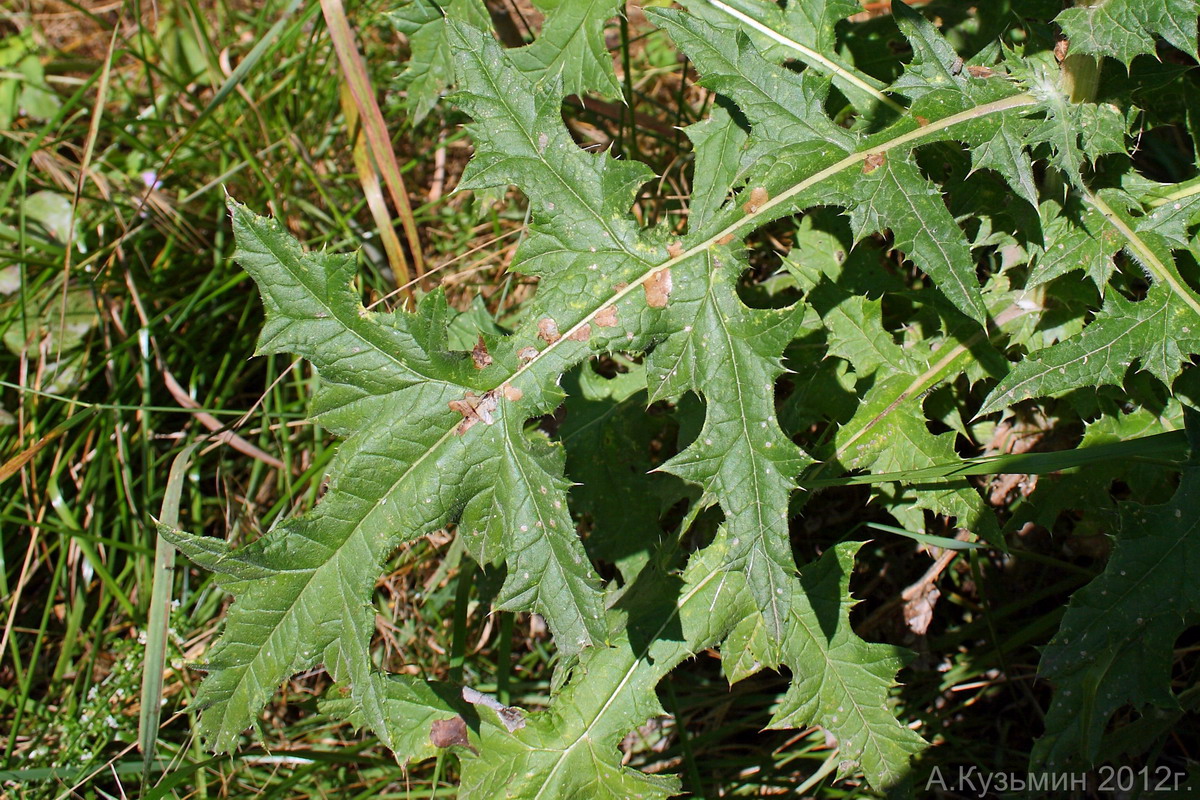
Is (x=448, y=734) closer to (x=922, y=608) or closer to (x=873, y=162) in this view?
(x=922, y=608)

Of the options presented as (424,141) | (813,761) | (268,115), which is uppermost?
(268,115)

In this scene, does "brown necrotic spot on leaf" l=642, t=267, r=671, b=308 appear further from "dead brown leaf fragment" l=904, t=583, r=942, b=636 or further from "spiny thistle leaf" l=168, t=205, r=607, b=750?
"dead brown leaf fragment" l=904, t=583, r=942, b=636

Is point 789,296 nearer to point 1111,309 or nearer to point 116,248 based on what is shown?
point 1111,309

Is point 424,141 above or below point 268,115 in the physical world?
below

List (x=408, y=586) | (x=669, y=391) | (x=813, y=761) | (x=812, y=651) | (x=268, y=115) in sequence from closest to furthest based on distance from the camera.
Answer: (x=669, y=391), (x=812, y=651), (x=813, y=761), (x=408, y=586), (x=268, y=115)

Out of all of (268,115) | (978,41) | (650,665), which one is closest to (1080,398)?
(978,41)

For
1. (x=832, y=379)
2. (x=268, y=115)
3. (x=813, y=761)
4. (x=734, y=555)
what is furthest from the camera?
(x=268, y=115)

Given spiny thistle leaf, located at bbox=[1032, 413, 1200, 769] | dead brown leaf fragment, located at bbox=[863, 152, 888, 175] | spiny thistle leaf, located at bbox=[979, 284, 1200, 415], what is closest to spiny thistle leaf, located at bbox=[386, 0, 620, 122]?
dead brown leaf fragment, located at bbox=[863, 152, 888, 175]
